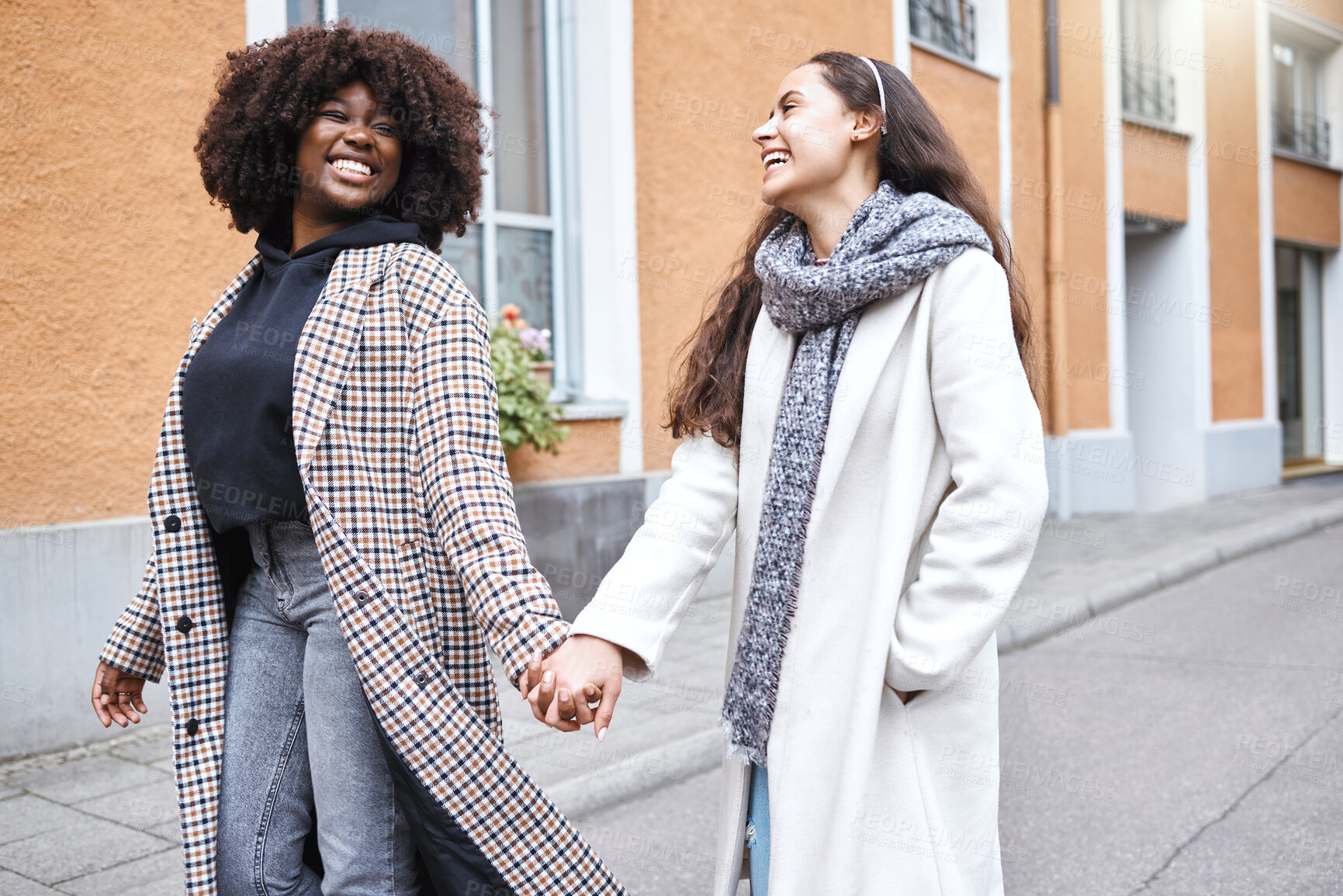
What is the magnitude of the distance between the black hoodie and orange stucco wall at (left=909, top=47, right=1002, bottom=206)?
896 cm

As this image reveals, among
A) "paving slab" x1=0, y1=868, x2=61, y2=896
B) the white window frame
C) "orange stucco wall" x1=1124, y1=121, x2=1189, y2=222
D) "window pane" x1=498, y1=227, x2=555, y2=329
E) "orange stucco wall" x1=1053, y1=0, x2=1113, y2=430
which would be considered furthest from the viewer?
the white window frame

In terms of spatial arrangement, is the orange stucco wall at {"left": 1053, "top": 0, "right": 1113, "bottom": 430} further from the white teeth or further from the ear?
the white teeth

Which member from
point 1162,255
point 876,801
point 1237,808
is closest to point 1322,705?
point 1237,808

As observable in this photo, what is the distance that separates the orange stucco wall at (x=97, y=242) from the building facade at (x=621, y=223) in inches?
0.4

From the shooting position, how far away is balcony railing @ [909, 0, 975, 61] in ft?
35.6

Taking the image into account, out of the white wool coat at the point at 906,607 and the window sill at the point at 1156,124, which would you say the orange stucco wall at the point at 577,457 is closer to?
the white wool coat at the point at 906,607

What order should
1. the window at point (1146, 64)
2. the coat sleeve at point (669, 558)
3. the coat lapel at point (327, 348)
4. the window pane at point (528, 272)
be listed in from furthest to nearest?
the window at point (1146, 64), the window pane at point (528, 272), the coat lapel at point (327, 348), the coat sleeve at point (669, 558)

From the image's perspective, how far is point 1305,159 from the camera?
16891mm

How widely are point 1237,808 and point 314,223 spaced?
360 centimetres

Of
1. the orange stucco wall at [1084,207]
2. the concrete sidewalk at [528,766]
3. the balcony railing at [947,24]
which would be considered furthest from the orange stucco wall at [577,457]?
the orange stucco wall at [1084,207]

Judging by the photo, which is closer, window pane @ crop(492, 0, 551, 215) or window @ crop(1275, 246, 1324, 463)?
window pane @ crop(492, 0, 551, 215)

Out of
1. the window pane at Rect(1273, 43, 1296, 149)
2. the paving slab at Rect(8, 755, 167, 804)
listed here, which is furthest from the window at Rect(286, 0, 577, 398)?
the window pane at Rect(1273, 43, 1296, 149)

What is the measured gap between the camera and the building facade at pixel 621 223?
15.4 ft

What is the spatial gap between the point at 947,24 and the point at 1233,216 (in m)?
6.13
